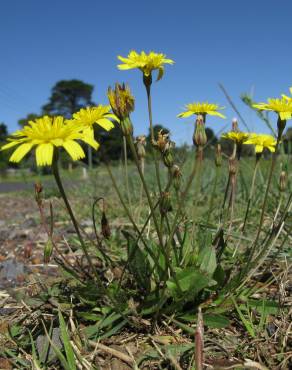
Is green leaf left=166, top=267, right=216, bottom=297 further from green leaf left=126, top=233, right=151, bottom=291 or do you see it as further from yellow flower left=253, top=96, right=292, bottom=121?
yellow flower left=253, top=96, right=292, bottom=121

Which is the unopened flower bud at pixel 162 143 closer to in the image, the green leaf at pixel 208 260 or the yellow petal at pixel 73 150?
the yellow petal at pixel 73 150

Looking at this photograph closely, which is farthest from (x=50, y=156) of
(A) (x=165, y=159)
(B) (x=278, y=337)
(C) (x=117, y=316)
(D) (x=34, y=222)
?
(D) (x=34, y=222)

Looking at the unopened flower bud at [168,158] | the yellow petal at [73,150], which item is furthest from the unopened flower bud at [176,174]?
the yellow petal at [73,150]

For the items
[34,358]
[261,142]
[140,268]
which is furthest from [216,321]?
[261,142]

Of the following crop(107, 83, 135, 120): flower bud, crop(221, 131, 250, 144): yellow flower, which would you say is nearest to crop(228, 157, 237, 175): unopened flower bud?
crop(221, 131, 250, 144): yellow flower

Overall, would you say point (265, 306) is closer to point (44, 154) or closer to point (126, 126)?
point (126, 126)

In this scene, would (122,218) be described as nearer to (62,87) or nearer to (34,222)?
(34,222)
